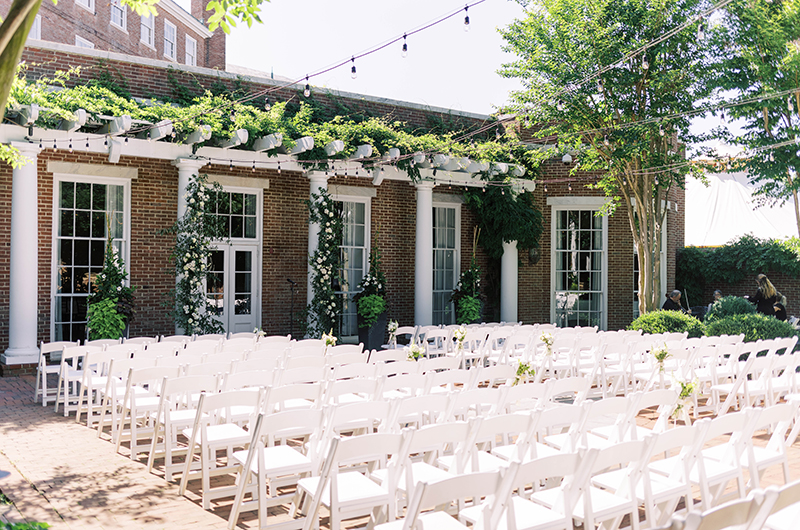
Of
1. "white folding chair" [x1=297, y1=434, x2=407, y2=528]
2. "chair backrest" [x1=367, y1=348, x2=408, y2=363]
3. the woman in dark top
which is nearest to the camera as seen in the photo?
"white folding chair" [x1=297, y1=434, x2=407, y2=528]

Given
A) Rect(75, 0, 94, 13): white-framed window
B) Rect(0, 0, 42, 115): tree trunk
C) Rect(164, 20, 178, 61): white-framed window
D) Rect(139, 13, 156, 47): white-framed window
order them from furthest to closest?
Rect(164, 20, 178, 61): white-framed window < Rect(139, 13, 156, 47): white-framed window < Rect(75, 0, 94, 13): white-framed window < Rect(0, 0, 42, 115): tree trunk

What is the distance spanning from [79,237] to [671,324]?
10081mm

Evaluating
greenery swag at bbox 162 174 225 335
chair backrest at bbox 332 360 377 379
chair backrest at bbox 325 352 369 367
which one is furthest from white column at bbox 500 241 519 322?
chair backrest at bbox 332 360 377 379

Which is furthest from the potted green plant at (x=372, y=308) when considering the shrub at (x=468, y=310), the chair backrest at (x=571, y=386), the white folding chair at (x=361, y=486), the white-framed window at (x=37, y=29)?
the white-framed window at (x=37, y=29)

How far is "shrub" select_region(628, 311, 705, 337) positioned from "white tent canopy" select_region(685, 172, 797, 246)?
13304mm

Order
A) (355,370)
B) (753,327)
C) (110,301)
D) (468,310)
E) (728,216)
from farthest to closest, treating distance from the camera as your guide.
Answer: (728,216), (468,310), (753,327), (110,301), (355,370)

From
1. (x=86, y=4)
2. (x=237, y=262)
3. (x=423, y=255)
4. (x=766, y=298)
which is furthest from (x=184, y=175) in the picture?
(x=86, y=4)

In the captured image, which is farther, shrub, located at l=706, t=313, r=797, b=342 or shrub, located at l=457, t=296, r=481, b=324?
shrub, located at l=457, t=296, r=481, b=324

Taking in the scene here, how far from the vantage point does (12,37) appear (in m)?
3.32

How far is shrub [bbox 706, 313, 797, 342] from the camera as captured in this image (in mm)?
10822

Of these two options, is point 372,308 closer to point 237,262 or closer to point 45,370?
point 237,262

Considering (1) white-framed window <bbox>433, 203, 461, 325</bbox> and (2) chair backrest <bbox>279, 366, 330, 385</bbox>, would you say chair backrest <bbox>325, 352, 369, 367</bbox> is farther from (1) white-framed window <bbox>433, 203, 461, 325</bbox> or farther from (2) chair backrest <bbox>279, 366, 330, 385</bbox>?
(1) white-framed window <bbox>433, 203, 461, 325</bbox>

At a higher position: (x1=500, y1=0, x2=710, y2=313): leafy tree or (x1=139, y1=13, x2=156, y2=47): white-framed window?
(x1=139, y1=13, x2=156, y2=47): white-framed window

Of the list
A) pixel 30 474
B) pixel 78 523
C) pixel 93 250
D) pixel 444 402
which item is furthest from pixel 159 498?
pixel 93 250
